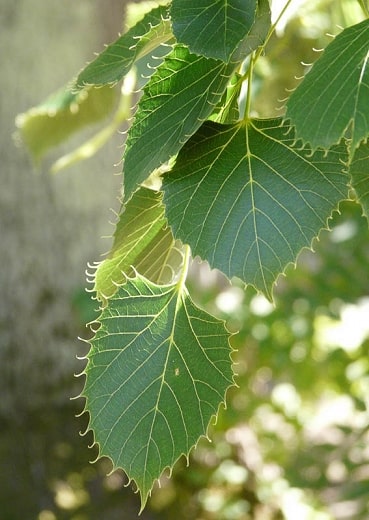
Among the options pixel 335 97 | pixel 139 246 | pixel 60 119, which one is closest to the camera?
pixel 335 97

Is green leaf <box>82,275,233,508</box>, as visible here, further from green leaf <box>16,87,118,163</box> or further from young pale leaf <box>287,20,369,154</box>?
green leaf <box>16,87,118,163</box>

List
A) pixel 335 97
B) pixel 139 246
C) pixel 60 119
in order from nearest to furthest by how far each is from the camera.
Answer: pixel 335 97, pixel 139 246, pixel 60 119

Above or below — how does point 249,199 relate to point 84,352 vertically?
below

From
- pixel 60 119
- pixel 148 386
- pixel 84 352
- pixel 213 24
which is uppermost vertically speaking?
pixel 84 352

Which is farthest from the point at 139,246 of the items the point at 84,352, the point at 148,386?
the point at 84,352

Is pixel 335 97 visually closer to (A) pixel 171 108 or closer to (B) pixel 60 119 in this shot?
(A) pixel 171 108

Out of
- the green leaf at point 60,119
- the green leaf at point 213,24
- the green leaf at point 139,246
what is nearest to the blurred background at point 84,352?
the green leaf at point 60,119

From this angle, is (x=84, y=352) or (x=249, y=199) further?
(x=84, y=352)
